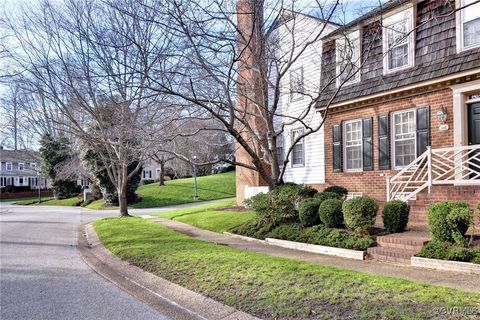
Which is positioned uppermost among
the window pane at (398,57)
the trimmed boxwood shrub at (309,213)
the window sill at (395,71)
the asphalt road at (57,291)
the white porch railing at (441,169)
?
the window pane at (398,57)

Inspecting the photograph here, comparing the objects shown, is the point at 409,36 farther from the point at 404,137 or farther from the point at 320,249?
the point at 320,249

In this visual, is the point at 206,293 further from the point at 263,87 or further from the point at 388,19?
the point at 388,19

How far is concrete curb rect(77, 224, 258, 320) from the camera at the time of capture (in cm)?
595

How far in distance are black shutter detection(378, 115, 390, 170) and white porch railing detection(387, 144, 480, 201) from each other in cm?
116

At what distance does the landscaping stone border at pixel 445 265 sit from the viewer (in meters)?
7.13

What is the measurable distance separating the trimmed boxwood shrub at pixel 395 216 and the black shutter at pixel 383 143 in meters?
4.55

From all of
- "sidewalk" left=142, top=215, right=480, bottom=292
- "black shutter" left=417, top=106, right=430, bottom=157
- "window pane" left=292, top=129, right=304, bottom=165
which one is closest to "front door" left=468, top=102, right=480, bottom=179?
"black shutter" left=417, top=106, right=430, bottom=157

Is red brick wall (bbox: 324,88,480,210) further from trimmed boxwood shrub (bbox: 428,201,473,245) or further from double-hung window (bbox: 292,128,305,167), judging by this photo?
trimmed boxwood shrub (bbox: 428,201,473,245)

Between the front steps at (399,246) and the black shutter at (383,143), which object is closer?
the front steps at (399,246)

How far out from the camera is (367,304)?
5297 millimetres

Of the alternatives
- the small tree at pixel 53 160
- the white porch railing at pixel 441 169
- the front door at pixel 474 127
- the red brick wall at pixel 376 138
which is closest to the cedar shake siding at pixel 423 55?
the red brick wall at pixel 376 138

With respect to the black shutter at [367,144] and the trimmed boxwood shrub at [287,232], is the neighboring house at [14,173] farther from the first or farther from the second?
the trimmed boxwood shrub at [287,232]

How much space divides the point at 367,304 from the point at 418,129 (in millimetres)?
9203

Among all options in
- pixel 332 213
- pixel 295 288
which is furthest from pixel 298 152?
pixel 295 288
